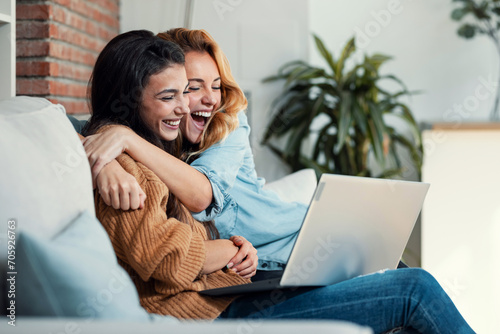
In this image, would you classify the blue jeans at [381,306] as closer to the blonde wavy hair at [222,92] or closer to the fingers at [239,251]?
the fingers at [239,251]

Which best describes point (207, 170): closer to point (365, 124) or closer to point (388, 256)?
point (388, 256)

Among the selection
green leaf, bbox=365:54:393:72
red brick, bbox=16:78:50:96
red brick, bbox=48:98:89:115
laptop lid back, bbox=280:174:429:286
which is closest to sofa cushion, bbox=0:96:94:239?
laptop lid back, bbox=280:174:429:286

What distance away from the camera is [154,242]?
1.11 meters

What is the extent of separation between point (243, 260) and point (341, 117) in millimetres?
1453

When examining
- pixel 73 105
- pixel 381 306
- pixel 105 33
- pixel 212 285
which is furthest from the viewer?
pixel 105 33

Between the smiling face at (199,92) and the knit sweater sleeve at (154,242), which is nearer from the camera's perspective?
the knit sweater sleeve at (154,242)

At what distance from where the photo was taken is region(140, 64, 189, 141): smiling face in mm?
1403

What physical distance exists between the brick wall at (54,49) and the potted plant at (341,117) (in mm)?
1005

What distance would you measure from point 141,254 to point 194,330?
0.36 meters

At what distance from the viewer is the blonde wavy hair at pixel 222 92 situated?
167cm

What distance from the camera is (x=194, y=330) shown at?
766 mm

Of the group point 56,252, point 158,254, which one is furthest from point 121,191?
point 56,252

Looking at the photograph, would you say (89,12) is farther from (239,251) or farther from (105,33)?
(239,251)

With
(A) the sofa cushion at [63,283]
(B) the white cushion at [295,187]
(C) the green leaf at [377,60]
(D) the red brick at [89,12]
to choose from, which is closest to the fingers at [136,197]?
(A) the sofa cushion at [63,283]
